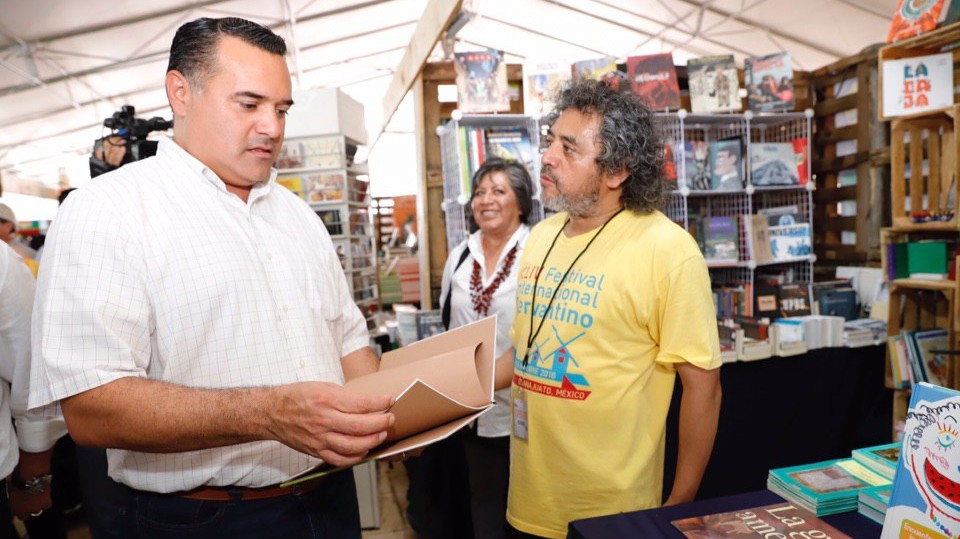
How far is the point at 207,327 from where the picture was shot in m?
1.16

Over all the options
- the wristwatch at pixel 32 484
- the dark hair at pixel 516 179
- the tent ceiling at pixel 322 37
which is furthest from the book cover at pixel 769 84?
the wristwatch at pixel 32 484

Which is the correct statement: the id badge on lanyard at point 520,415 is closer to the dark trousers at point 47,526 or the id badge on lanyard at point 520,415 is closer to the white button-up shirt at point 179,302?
the white button-up shirt at point 179,302

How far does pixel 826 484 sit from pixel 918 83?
9.13 feet

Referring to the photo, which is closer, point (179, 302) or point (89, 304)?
point (89, 304)

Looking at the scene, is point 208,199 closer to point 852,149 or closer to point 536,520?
point 536,520

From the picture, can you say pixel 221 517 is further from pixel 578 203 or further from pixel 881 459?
pixel 881 459

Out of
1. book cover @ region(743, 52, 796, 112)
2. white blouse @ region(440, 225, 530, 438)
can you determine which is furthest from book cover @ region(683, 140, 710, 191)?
white blouse @ region(440, 225, 530, 438)

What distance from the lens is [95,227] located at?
106 cm

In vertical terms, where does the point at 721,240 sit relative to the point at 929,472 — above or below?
above

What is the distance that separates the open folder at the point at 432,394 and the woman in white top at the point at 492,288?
4.57 ft

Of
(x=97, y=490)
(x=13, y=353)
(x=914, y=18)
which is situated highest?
(x=914, y=18)

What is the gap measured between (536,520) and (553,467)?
154 millimetres

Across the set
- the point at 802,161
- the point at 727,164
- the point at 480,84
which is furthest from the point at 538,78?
the point at 802,161

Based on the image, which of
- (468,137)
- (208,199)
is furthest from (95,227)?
(468,137)
